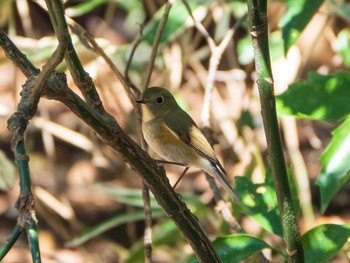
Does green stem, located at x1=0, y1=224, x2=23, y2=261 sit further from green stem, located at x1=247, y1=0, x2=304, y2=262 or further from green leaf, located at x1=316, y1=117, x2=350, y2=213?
green leaf, located at x1=316, y1=117, x2=350, y2=213

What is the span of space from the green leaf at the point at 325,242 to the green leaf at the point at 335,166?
0.15 ft

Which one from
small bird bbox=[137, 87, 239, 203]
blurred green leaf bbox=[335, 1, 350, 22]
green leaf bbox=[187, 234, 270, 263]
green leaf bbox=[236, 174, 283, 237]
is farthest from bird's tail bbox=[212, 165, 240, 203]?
blurred green leaf bbox=[335, 1, 350, 22]

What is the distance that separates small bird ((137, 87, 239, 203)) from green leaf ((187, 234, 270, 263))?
1.62 ft

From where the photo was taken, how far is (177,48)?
3.37 m

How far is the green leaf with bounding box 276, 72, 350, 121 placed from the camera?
5.11ft

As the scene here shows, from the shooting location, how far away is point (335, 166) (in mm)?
1394

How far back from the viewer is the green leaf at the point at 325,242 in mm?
1348

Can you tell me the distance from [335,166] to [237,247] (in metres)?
0.23

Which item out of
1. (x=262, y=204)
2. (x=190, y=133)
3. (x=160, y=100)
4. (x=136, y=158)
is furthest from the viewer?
(x=160, y=100)

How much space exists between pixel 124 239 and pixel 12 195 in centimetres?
58

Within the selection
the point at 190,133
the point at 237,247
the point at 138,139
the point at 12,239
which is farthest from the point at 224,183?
Answer: the point at 138,139

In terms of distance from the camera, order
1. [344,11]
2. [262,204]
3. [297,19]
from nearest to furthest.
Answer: [262,204]
[297,19]
[344,11]

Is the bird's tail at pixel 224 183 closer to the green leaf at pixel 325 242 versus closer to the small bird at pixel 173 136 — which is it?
the small bird at pixel 173 136

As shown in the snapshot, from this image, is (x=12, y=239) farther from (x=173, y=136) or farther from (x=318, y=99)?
(x=173, y=136)
